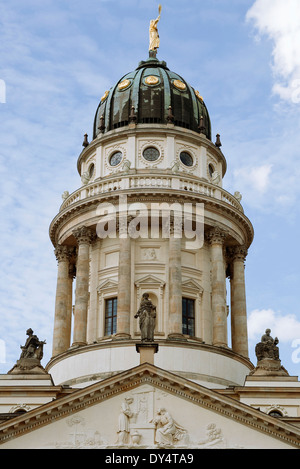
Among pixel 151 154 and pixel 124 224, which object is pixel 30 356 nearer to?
pixel 124 224

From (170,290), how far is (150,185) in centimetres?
691

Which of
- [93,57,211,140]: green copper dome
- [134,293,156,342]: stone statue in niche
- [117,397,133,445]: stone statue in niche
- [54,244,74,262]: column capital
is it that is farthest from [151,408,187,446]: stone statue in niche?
[93,57,211,140]: green copper dome

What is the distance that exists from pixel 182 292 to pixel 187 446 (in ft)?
49.3

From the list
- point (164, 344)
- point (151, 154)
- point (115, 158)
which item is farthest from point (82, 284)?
point (151, 154)

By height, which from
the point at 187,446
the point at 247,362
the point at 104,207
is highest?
the point at 104,207

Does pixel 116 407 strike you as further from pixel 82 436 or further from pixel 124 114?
pixel 124 114

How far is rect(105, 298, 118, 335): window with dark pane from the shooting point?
172 ft

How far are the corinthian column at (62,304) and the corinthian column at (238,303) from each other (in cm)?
1058

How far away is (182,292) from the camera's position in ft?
172

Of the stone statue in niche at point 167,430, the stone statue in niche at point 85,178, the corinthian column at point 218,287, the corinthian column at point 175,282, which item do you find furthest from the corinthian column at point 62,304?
the stone statue in niche at point 167,430

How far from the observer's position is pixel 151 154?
56531 mm

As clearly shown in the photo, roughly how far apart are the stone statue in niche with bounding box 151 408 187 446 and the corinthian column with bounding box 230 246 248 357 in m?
15.2

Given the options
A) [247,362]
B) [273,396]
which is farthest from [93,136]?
[273,396]

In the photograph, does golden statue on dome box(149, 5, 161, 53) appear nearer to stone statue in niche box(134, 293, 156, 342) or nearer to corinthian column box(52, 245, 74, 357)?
corinthian column box(52, 245, 74, 357)
